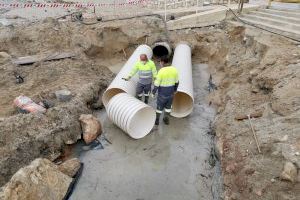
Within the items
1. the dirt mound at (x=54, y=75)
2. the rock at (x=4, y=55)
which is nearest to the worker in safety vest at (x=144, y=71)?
the dirt mound at (x=54, y=75)

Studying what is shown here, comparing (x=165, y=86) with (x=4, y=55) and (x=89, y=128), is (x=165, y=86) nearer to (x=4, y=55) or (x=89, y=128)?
(x=89, y=128)

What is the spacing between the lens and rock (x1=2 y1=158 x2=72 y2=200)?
5289 mm

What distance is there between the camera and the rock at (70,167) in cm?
643

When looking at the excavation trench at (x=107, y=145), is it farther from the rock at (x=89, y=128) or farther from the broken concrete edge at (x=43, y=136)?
the rock at (x=89, y=128)

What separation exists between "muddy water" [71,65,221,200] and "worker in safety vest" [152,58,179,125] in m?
0.53

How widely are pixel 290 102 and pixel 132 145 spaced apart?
12.8 feet

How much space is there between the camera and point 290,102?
6910mm

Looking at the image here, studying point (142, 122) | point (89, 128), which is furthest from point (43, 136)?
point (142, 122)

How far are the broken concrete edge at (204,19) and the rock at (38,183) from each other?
989 cm

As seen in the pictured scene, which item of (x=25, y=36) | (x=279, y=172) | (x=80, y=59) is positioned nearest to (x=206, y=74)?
(x=80, y=59)

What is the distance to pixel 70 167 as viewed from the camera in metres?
6.52

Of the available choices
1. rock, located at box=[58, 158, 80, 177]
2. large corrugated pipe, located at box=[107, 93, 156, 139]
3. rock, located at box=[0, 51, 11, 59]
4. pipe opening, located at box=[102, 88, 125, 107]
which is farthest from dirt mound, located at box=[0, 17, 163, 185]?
large corrugated pipe, located at box=[107, 93, 156, 139]

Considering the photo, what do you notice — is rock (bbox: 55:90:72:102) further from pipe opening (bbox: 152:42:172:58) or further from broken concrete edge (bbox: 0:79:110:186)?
pipe opening (bbox: 152:42:172:58)

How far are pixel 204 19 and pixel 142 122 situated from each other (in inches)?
314
